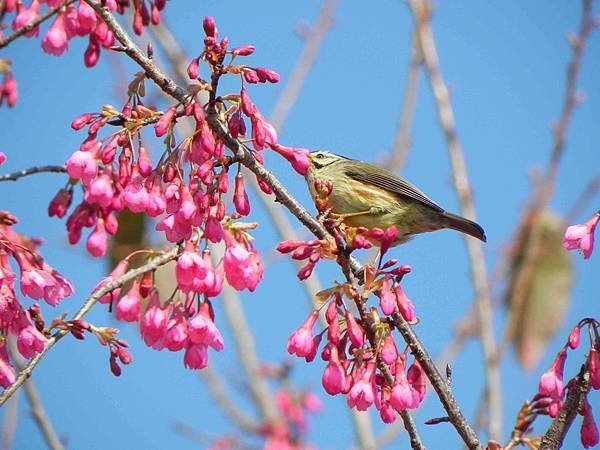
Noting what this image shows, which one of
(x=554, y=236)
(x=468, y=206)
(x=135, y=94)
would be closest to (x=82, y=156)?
(x=135, y=94)

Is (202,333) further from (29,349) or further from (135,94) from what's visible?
(135,94)

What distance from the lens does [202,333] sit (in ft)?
9.53

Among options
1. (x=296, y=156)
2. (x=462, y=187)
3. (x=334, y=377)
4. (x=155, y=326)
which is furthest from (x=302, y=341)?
(x=462, y=187)

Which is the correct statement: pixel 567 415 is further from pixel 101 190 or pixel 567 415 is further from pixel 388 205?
pixel 388 205

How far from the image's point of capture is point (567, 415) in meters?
2.73

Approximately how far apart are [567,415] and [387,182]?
8.80ft

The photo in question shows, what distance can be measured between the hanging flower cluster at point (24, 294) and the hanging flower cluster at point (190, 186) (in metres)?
0.23

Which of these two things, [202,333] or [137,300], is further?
[137,300]

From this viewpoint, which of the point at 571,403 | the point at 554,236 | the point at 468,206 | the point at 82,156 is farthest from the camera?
the point at 554,236

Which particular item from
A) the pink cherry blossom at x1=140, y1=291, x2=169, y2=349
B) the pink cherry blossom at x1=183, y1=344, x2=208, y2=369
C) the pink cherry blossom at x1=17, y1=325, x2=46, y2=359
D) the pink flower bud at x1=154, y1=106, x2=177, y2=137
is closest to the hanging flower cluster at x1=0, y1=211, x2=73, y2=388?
the pink cherry blossom at x1=17, y1=325, x2=46, y2=359

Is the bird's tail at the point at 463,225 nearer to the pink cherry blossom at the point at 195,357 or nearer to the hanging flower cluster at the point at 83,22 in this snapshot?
the hanging flower cluster at the point at 83,22

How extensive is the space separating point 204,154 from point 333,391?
926 mm

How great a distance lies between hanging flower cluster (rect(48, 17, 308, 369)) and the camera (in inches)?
111

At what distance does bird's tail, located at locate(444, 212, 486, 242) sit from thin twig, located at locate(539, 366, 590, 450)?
7.43 ft
